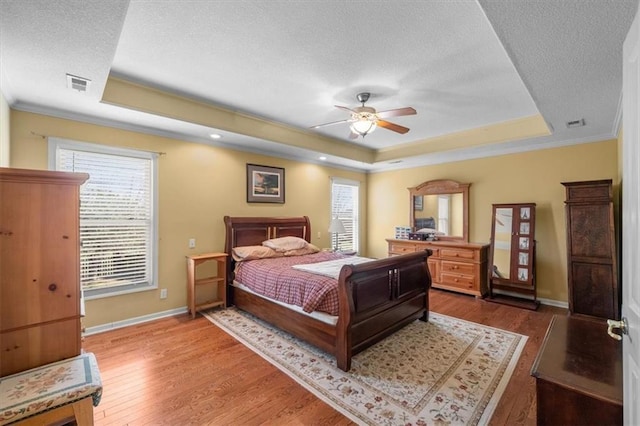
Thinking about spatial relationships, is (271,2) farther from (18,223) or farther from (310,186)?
(310,186)

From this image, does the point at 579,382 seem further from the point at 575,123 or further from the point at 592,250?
the point at 575,123

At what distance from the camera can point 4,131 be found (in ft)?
8.63

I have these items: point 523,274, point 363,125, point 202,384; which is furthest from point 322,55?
point 523,274

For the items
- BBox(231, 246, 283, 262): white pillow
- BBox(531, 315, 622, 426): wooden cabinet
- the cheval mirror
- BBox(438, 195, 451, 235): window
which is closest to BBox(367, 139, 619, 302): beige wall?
the cheval mirror

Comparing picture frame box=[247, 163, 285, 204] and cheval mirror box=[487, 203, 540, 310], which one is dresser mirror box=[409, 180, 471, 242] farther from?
picture frame box=[247, 163, 285, 204]

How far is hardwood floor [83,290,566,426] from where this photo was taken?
197cm

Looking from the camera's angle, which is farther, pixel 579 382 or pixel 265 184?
pixel 265 184

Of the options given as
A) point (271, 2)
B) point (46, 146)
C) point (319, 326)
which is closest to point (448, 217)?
point (319, 326)

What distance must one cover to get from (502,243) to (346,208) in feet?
10.1

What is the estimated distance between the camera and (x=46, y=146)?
9.93 feet

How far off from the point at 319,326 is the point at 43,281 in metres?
2.07

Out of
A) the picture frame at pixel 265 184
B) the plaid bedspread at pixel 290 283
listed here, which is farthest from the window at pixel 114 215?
the picture frame at pixel 265 184

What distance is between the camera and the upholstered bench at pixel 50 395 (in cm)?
117

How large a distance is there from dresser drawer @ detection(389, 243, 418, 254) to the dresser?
0.16 meters
